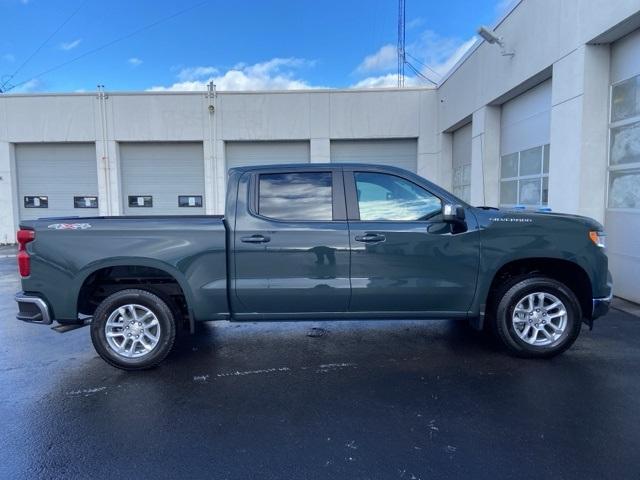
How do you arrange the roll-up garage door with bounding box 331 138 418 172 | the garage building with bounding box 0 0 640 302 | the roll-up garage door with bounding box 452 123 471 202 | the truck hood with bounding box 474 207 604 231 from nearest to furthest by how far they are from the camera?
the truck hood with bounding box 474 207 604 231 → the roll-up garage door with bounding box 452 123 471 202 → the garage building with bounding box 0 0 640 302 → the roll-up garage door with bounding box 331 138 418 172

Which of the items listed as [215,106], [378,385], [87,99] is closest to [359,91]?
[215,106]

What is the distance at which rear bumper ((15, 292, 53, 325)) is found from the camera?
4016 millimetres

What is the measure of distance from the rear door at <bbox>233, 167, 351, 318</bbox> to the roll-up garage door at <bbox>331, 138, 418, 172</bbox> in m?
11.2

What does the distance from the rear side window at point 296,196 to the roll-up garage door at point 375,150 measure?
11.1m

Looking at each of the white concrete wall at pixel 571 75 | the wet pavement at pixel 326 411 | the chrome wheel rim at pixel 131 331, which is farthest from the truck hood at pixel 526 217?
the chrome wheel rim at pixel 131 331

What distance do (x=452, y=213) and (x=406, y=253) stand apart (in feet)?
1.88

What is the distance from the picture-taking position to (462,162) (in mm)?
13258

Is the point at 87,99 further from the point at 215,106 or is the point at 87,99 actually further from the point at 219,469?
the point at 219,469

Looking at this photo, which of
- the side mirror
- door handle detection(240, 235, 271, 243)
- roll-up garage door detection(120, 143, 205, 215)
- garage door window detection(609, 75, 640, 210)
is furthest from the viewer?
roll-up garage door detection(120, 143, 205, 215)

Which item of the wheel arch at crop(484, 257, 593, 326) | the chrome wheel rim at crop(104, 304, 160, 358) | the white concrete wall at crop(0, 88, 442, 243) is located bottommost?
the chrome wheel rim at crop(104, 304, 160, 358)

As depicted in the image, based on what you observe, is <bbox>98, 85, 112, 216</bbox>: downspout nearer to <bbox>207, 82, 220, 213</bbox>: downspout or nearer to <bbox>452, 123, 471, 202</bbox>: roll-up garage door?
<bbox>207, 82, 220, 213</bbox>: downspout

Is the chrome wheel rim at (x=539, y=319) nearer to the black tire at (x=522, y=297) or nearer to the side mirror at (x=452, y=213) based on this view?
the black tire at (x=522, y=297)

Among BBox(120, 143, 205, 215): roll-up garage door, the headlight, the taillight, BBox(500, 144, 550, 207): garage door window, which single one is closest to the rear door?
the taillight

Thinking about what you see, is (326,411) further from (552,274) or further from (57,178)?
(57,178)
